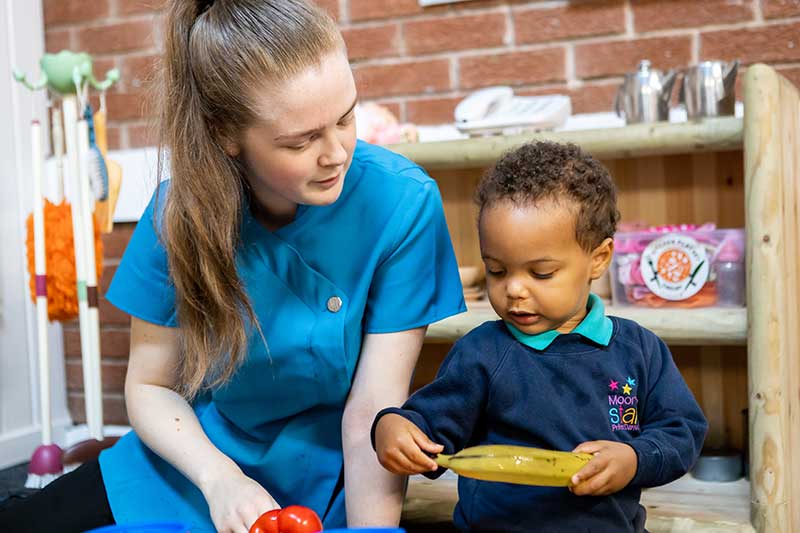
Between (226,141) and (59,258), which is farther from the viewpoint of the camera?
(59,258)

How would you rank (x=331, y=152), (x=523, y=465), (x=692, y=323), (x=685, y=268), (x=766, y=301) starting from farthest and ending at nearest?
(x=685, y=268) → (x=692, y=323) → (x=766, y=301) → (x=331, y=152) → (x=523, y=465)

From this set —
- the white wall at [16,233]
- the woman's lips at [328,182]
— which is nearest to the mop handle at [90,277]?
the white wall at [16,233]

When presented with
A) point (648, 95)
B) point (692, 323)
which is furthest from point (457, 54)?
point (692, 323)

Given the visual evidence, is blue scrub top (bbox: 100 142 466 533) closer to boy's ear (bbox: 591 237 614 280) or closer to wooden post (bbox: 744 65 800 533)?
boy's ear (bbox: 591 237 614 280)

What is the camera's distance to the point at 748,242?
1.39 meters

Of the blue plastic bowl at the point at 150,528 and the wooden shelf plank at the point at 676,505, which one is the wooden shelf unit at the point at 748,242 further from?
the blue plastic bowl at the point at 150,528

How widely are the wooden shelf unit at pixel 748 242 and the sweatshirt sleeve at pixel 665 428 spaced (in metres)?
0.33

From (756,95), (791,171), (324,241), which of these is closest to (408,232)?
(324,241)

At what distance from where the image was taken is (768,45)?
1761mm

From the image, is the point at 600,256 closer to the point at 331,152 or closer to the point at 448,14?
the point at 331,152

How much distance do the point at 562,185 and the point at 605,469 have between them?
1.06ft

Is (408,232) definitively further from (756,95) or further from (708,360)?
(708,360)

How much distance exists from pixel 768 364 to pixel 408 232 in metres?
0.60

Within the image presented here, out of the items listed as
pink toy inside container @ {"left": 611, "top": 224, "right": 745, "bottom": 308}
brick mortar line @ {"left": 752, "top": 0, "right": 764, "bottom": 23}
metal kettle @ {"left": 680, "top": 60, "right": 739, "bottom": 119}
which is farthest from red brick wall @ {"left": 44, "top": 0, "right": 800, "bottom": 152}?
pink toy inside container @ {"left": 611, "top": 224, "right": 745, "bottom": 308}
